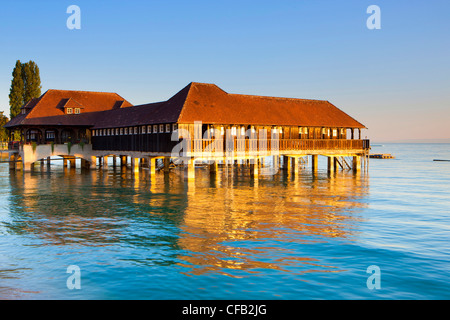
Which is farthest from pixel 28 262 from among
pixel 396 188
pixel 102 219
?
pixel 396 188

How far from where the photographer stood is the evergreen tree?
65.3 metres

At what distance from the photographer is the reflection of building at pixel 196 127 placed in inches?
1440

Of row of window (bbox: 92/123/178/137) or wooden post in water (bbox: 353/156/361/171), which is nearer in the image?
row of window (bbox: 92/123/178/137)

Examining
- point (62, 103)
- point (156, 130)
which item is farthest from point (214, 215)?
point (62, 103)

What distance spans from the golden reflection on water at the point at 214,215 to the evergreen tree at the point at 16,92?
32.8 meters

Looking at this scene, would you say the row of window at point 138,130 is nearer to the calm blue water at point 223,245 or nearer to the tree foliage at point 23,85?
the calm blue water at point 223,245

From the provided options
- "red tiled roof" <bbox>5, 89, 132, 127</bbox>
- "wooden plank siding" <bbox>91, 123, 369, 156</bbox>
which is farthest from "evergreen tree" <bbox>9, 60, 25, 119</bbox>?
"wooden plank siding" <bbox>91, 123, 369, 156</bbox>

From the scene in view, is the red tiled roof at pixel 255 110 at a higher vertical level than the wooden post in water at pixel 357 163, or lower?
higher

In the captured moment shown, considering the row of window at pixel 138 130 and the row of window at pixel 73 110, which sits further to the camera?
the row of window at pixel 73 110

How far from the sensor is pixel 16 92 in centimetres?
6550

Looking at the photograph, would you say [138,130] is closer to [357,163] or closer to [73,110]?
[73,110]

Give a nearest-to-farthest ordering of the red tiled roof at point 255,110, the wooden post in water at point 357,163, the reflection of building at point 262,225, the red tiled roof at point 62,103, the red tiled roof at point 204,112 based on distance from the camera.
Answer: the reflection of building at point 262,225 < the red tiled roof at point 255,110 < the red tiled roof at point 204,112 < the wooden post in water at point 357,163 < the red tiled roof at point 62,103

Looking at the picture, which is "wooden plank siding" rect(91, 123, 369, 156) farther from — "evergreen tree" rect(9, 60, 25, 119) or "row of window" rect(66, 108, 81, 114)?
"evergreen tree" rect(9, 60, 25, 119)

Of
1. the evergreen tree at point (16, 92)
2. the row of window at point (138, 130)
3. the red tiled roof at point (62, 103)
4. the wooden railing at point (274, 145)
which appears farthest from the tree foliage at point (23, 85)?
the wooden railing at point (274, 145)
